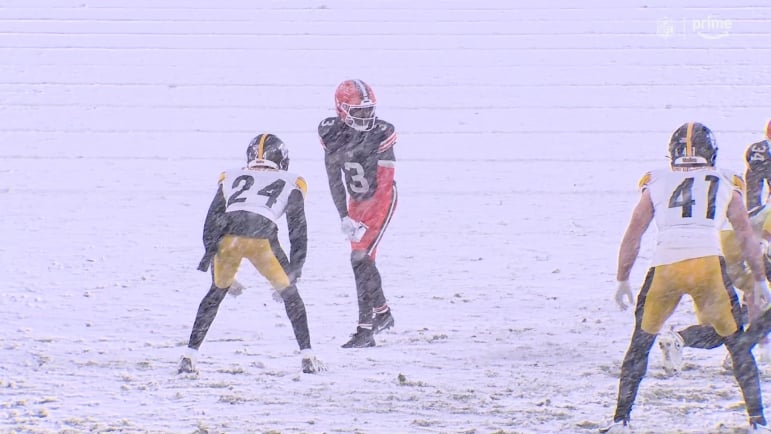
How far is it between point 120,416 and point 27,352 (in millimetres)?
1723

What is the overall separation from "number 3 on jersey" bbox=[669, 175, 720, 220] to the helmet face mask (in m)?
2.87

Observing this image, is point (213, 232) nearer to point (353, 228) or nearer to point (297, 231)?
point (297, 231)

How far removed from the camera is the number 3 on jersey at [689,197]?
5438 mm

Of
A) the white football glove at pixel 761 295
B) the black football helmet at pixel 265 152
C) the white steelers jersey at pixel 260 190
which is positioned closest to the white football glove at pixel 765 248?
the white football glove at pixel 761 295

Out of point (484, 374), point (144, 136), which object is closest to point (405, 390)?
point (484, 374)

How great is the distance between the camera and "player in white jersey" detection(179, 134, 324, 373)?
661 centimetres

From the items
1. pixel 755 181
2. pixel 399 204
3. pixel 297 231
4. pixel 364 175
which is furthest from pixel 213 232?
pixel 399 204

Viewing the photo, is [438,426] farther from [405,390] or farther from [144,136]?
[144,136]

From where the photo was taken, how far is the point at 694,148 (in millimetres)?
5539

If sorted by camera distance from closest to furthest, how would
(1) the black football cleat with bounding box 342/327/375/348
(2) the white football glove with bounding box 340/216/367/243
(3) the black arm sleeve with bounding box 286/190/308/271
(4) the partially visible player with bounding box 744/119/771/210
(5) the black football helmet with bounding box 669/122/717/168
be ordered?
(5) the black football helmet with bounding box 669/122/717/168 → (3) the black arm sleeve with bounding box 286/190/308/271 → (4) the partially visible player with bounding box 744/119/771/210 → (1) the black football cleat with bounding box 342/327/375/348 → (2) the white football glove with bounding box 340/216/367/243

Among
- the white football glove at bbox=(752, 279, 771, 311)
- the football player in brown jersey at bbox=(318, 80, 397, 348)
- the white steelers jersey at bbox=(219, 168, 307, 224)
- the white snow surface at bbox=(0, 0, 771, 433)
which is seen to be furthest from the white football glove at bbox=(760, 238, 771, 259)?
the white steelers jersey at bbox=(219, 168, 307, 224)

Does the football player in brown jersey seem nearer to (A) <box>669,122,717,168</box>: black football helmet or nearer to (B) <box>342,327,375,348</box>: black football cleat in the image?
(B) <box>342,327,375,348</box>: black football cleat

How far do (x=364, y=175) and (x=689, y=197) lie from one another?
294 centimetres

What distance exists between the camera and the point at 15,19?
22453mm
